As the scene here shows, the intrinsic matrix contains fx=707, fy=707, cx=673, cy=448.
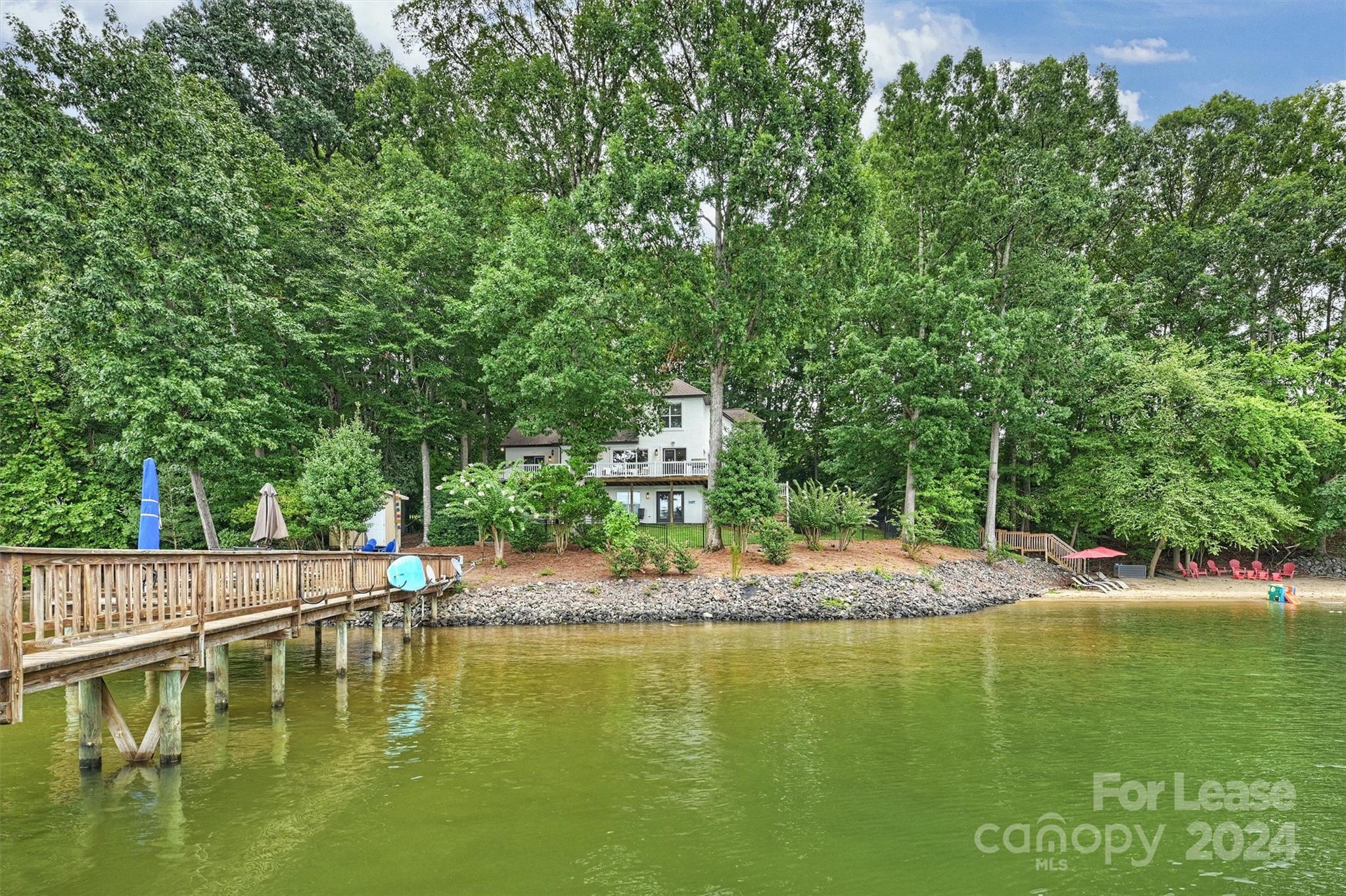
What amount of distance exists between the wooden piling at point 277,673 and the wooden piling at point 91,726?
9.83 feet

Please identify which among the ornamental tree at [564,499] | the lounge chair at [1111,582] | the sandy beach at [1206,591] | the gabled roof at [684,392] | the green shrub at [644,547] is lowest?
the sandy beach at [1206,591]

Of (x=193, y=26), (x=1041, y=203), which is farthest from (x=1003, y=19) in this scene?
(x=193, y=26)

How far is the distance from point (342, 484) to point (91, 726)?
16098 mm

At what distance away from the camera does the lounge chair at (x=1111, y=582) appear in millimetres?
29242

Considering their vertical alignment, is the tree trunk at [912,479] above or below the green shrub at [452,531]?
above

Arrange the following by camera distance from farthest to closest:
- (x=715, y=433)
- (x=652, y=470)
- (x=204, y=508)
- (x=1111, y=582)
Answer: (x=652, y=470), (x=1111, y=582), (x=715, y=433), (x=204, y=508)

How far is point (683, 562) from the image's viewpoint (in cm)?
2358

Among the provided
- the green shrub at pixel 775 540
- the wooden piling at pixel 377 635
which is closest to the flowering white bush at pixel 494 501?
the green shrub at pixel 775 540

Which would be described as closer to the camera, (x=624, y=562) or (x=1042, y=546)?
(x=624, y=562)

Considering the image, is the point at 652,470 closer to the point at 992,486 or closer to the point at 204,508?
the point at 992,486

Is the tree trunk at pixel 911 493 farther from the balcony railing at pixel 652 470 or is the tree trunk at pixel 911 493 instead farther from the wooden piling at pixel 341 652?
the wooden piling at pixel 341 652

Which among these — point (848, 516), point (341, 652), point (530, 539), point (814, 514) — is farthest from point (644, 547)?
point (341, 652)

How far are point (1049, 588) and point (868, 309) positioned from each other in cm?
1413

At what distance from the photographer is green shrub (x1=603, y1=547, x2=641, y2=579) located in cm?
2367
